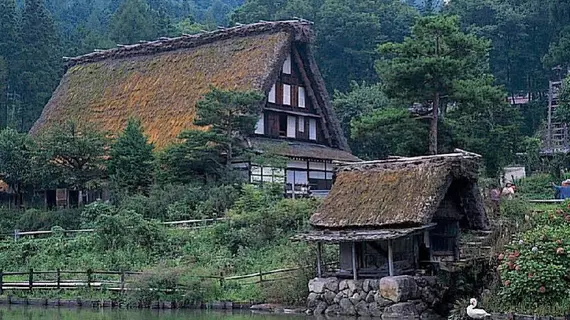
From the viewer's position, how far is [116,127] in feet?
140

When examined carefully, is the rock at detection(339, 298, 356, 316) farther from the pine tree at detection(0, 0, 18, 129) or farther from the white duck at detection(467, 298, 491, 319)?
the pine tree at detection(0, 0, 18, 129)

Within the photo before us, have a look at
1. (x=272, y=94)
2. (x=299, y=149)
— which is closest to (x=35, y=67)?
(x=272, y=94)

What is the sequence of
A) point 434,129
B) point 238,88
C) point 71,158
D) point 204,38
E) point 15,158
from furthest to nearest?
point 204,38 < point 238,88 < point 15,158 < point 71,158 < point 434,129

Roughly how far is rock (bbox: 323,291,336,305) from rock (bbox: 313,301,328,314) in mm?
106

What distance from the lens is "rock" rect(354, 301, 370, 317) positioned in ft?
73.4

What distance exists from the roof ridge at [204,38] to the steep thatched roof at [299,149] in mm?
4849

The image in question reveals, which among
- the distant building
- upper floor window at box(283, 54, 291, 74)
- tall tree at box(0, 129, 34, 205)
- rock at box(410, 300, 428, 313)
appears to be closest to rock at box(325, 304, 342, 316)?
rock at box(410, 300, 428, 313)

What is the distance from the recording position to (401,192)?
76.4 feet

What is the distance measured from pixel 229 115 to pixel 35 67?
2419cm

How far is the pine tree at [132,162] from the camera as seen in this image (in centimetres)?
3581

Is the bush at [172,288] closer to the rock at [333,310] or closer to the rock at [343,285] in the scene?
the rock at [333,310]

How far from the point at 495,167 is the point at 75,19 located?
206ft

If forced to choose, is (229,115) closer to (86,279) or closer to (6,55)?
(86,279)

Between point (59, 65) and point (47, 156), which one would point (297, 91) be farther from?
point (59, 65)
